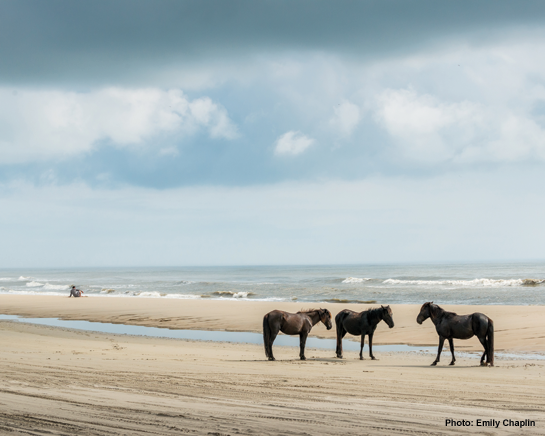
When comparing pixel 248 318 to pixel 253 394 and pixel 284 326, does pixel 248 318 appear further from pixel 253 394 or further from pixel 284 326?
pixel 253 394

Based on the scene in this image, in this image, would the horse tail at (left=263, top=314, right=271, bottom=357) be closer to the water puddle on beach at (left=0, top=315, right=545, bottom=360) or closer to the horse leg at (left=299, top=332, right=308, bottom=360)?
the horse leg at (left=299, top=332, right=308, bottom=360)

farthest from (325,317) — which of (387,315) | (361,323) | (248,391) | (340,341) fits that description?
(248,391)

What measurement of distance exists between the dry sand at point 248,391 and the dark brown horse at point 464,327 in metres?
0.49

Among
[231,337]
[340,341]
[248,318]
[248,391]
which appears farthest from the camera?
[248,318]

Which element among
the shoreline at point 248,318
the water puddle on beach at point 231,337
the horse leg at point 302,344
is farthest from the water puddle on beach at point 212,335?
the horse leg at point 302,344

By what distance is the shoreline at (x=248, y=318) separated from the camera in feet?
56.5

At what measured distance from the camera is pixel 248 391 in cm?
812

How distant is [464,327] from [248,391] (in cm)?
667

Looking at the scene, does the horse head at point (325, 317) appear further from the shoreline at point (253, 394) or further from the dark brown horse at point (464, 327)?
the dark brown horse at point (464, 327)

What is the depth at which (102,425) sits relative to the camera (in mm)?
5773

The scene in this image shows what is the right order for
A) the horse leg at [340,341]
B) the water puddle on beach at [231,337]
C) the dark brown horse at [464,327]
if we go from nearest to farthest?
1. the dark brown horse at [464,327]
2. the horse leg at [340,341]
3. the water puddle on beach at [231,337]

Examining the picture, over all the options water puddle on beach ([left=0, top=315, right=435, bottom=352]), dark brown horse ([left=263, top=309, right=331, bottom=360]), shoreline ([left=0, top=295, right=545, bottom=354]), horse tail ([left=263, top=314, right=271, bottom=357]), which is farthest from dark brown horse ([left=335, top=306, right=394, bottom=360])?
shoreline ([left=0, top=295, right=545, bottom=354])

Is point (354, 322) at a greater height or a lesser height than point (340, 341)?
greater

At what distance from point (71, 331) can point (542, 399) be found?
63.2ft
